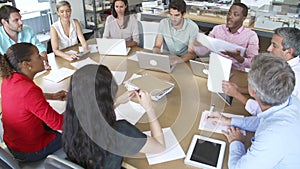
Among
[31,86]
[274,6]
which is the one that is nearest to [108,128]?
[31,86]

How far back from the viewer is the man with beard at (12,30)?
2.26 meters

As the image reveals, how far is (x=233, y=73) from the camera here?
2.02 m

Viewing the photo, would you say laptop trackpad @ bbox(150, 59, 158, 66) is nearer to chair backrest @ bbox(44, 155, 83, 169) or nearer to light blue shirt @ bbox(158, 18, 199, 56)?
light blue shirt @ bbox(158, 18, 199, 56)

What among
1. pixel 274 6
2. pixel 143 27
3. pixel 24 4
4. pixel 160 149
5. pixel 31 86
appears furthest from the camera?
pixel 24 4

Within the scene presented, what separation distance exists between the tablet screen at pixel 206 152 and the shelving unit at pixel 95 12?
3923 mm

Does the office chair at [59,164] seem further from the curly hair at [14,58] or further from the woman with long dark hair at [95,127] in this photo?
the curly hair at [14,58]

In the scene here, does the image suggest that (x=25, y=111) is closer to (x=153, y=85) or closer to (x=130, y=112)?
(x=130, y=112)

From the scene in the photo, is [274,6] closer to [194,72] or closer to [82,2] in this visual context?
[194,72]

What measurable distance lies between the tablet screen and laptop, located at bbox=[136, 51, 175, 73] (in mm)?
797

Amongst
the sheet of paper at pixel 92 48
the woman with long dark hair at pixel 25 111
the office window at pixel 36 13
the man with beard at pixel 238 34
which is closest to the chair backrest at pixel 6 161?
the woman with long dark hair at pixel 25 111

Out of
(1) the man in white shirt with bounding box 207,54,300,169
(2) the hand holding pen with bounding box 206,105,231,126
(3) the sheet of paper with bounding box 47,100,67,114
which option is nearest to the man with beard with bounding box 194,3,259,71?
(2) the hand holding pen with bounding box 206,105,231,126

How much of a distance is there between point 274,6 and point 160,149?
3.42 metres

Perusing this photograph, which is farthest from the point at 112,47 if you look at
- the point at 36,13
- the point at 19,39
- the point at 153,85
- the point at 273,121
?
the point at 36,13

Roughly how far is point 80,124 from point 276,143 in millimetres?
813
